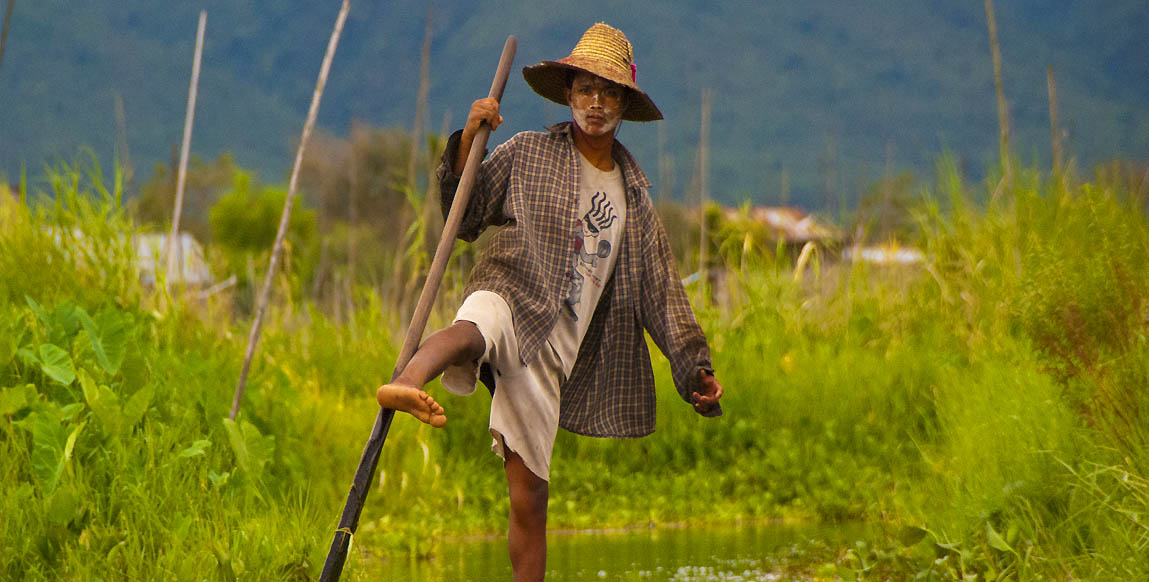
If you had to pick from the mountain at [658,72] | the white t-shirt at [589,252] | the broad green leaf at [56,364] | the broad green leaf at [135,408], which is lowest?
the broad green leaf at [135,408]

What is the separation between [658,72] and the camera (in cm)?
14125

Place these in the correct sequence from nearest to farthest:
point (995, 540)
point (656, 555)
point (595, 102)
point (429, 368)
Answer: point (429, 368)
point (995, 540)
point (595, 102)
point (656, 555)

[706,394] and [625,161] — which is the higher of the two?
[625,161]

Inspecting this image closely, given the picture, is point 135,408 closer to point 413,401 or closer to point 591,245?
point 413,401

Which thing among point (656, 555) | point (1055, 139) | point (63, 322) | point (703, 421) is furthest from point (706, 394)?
point (1055, 139)

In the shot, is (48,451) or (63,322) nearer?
(48,451)

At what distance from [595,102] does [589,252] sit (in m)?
0.49

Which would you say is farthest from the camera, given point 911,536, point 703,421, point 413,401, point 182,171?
point 703,421

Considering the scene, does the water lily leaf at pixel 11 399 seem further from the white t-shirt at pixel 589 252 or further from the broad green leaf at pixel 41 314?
the white t-shirt at pixel 589 252

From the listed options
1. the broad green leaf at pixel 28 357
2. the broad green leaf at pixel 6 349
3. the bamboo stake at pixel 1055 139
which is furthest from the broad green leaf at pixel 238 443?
the bamboo stake at pixel 1055 139

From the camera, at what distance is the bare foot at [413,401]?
337 cm

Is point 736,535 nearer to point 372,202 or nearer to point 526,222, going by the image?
point 526,222

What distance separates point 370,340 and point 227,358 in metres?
1.72

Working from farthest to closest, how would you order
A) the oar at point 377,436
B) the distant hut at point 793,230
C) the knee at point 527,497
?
the distant hut at point 793,230 < the knee at point 527,497 < the oar at point 377,436
